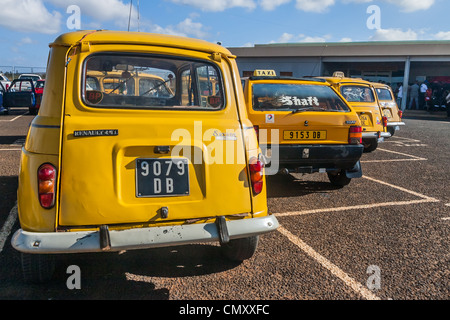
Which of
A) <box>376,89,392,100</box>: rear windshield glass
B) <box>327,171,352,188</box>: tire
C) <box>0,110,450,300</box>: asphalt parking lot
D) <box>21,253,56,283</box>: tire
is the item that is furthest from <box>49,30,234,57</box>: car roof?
<box>376,89,392,100</box>: rear windshield glass

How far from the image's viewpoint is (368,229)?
14.7ft

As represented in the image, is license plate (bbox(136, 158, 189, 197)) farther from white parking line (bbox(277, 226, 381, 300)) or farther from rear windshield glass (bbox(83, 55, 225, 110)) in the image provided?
white parking line (bbox(277, 226, 381, 300))

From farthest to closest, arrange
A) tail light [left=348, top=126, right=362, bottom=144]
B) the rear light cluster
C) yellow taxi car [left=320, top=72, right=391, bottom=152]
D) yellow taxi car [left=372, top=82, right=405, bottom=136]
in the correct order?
yellow taxi car [left=372, top=82, right=405, bottom=136] < yellow taxi car [left=320, top=72, right=391, bottom=152] < tail light [left=348, top=126, right=362, bottom=144] < the rear light cluster

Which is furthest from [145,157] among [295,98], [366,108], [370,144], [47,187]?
[370,144]

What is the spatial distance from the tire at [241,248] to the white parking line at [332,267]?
0.67 m

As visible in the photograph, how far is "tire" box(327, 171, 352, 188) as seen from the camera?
6293 millimetres

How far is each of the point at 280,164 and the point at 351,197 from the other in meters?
1.29

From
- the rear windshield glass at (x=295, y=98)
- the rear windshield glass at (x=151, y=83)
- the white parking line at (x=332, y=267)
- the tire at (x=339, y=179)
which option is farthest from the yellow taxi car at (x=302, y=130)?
the rear windshield glass at (x=151, y=83)

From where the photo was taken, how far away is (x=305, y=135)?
5555 millimetres

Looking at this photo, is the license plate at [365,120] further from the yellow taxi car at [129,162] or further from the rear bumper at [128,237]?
the rear bumper at [128,237]

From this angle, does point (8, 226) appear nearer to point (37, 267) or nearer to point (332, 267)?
point (37, 267)

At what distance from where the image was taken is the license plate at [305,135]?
5.50 m

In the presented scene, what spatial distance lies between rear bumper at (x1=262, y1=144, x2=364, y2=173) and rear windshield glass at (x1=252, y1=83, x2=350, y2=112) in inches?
24.2

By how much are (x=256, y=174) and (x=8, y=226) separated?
2921 millimetres
